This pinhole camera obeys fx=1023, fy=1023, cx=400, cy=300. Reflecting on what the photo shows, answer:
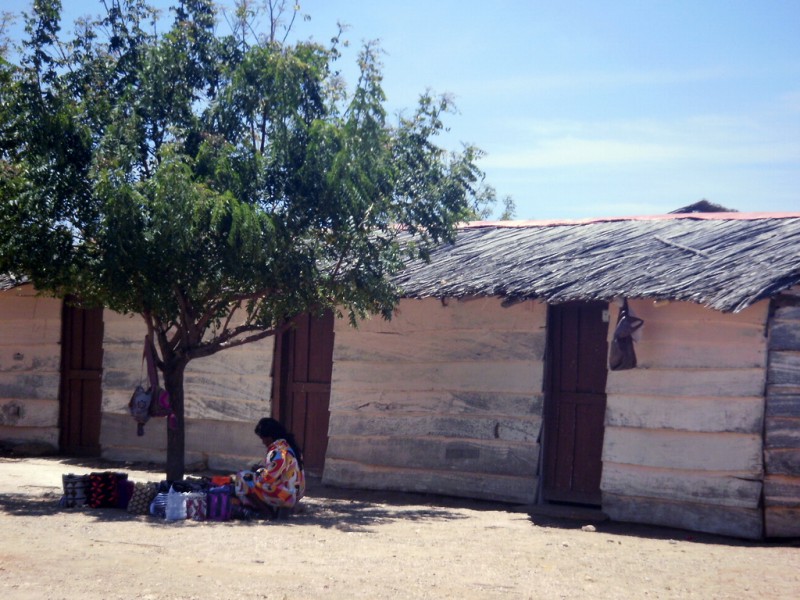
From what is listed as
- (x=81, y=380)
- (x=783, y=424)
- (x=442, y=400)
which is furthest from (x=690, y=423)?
(x=81, y=380)

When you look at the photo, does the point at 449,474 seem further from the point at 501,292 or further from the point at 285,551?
the point at 285,551

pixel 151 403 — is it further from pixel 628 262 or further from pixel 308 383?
pixel 628 262

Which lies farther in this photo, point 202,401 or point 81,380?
point 81,380

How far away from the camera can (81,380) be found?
13.7 meters

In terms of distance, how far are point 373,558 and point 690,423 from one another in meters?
3.12

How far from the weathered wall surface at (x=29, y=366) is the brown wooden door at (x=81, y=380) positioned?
142 mm

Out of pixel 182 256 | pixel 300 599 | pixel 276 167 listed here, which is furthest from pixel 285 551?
pixel 276 167

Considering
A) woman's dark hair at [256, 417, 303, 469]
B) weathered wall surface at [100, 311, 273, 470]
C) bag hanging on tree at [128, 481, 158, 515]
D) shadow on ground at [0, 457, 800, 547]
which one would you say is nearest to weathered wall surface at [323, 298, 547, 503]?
shadow on ground at [0, 457, 800, 547]

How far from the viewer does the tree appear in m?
8.14

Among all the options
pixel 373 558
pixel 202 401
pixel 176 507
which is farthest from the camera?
pixel 202 401

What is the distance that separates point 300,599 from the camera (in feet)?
17.8

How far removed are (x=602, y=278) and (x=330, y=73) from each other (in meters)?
2.98

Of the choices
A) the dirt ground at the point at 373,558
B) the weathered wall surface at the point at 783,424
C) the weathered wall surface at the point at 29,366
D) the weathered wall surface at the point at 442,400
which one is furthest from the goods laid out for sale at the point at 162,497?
the weathered wall surface at the point at 29,366

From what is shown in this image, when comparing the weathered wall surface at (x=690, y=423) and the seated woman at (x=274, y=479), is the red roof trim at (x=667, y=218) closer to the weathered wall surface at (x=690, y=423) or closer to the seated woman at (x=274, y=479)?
the weathered wall surface at (x=690, y=423)
